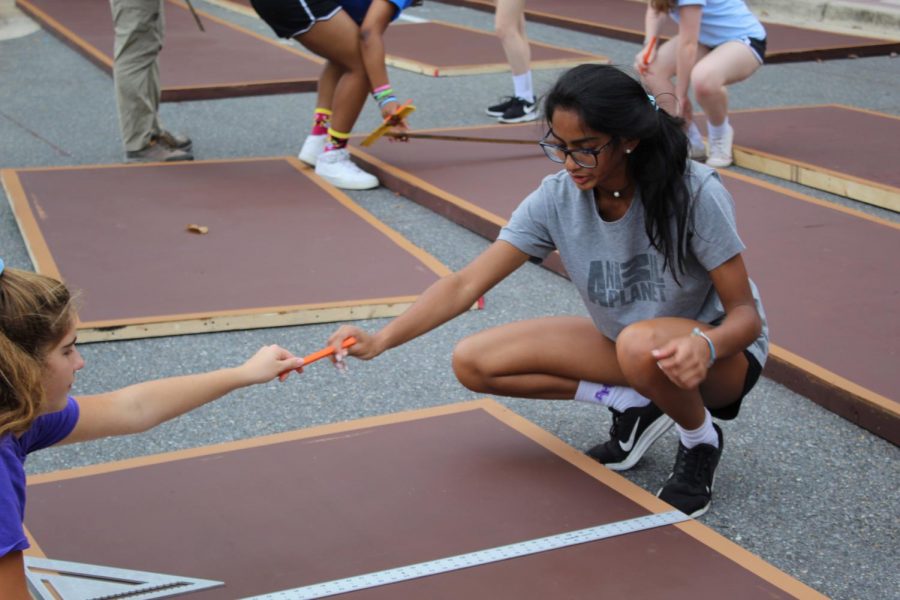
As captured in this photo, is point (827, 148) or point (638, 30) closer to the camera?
point (827, 148)

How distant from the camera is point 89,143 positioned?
20.0 ft

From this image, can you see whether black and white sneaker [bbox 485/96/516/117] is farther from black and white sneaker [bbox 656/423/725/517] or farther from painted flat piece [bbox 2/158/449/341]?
black and white sneaker [bbox 656/423/725/517]

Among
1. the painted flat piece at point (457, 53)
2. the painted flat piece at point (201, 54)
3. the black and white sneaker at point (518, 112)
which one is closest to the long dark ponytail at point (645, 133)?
the black and white sneaker at point (518, 112)

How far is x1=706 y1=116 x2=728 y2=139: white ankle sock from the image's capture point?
17.9ft

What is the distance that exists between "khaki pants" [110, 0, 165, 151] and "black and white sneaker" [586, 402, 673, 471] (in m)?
3.38

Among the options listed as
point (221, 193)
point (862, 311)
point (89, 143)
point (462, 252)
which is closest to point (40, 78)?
point (89, 143)

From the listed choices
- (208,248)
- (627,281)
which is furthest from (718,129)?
(627,281)

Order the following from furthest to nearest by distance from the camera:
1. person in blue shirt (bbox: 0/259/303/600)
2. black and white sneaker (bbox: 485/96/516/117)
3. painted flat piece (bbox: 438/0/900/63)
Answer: painted flat piece (bbox: 438/0/900/63), black and white sneaker (bbox: 485/96/516/117), person in blue shirt (bbox: 0/259/303/600)

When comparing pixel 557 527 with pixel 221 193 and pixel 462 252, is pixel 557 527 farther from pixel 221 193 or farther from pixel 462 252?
pixel 221 193

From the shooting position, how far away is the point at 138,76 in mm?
5480

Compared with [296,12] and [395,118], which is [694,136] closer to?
[395,118]

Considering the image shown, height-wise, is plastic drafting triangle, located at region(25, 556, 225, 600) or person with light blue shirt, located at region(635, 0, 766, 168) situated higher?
person with light blue shirt, located at region(635, 0, 766, 168)

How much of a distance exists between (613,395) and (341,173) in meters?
2.65

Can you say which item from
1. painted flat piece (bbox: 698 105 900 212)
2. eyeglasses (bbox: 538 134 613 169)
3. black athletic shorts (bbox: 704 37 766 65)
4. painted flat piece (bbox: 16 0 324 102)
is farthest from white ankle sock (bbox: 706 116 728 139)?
eyeglasses (bbox: 538 134 613 169)
